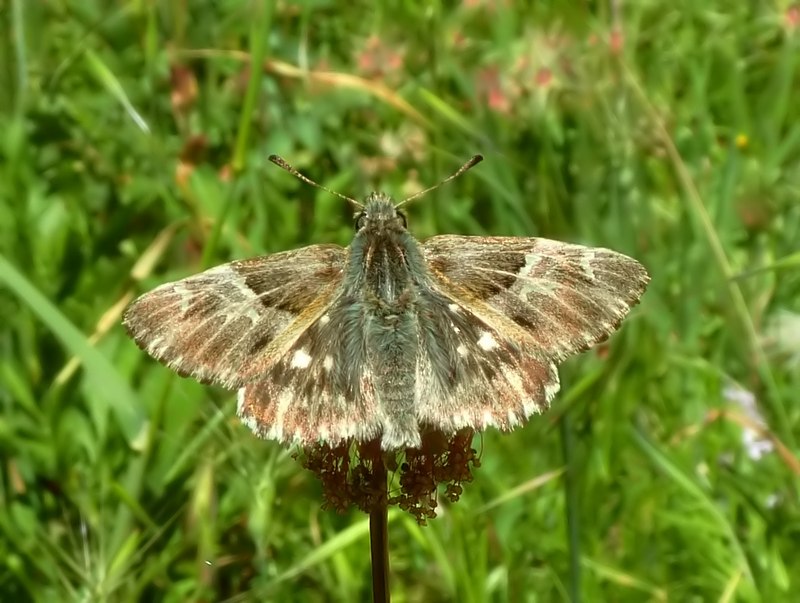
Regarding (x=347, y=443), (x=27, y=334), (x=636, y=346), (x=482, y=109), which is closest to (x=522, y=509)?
→ (x=636, y=346)

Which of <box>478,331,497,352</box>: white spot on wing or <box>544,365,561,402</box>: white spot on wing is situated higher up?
<box>478,331,497,352</box>: white spot on wing

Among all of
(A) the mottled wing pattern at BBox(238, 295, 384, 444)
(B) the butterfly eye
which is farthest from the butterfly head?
(A) the mottled wing pattern at BBox(238, 295, 384, 444)

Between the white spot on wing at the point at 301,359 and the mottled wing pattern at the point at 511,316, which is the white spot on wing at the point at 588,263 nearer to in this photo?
the mottled wing pattern at the point at 511,316

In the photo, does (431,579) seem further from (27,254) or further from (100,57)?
(100,57)

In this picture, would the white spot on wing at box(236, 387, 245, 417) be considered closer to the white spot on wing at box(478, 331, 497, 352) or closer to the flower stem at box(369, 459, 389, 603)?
the flower stem at box(369, 459, 389, 603)

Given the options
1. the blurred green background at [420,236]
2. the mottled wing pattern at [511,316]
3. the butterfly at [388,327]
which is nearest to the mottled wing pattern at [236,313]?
the butterfly at [388,327]

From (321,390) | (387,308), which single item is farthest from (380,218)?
(321,390)
